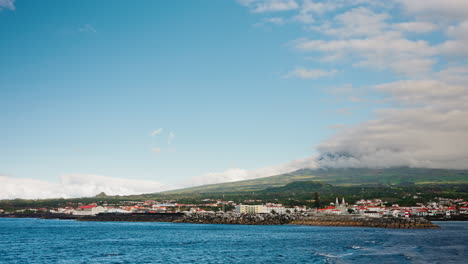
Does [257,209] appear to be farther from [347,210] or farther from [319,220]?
[319,220]

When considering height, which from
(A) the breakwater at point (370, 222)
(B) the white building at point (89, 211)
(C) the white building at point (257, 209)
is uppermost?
(B) the white building at point (89, 211)

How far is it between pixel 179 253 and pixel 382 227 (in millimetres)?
66497

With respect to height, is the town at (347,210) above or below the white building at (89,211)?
below

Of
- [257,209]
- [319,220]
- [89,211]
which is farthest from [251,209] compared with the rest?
[89,211]

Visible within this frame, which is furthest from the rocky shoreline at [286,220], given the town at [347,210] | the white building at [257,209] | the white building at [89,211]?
the white building at [257,209]

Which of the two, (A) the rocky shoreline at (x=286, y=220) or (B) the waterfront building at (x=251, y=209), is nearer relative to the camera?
(A) the rocky shoreline at (x=286, y=220)

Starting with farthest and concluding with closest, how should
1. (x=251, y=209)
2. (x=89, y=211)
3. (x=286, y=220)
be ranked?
(x=89, y=211)
(x=251, y=209)
(x=286, y=220)

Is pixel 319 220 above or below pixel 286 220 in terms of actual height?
below

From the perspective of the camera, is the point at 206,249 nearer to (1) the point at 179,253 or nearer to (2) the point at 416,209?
(1) the point at 179,253

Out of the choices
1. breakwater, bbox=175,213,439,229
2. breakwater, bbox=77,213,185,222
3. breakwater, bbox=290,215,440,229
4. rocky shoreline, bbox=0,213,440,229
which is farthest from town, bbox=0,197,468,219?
breakwater, bbox=290,215,440,229

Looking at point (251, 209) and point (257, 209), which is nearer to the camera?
point (257, 209)

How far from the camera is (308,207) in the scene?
179750 mm

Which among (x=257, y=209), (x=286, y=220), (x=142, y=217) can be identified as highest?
(x=142, y=217)

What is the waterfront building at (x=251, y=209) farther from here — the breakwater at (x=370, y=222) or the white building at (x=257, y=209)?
the breakwater at (x=370, y=222)
